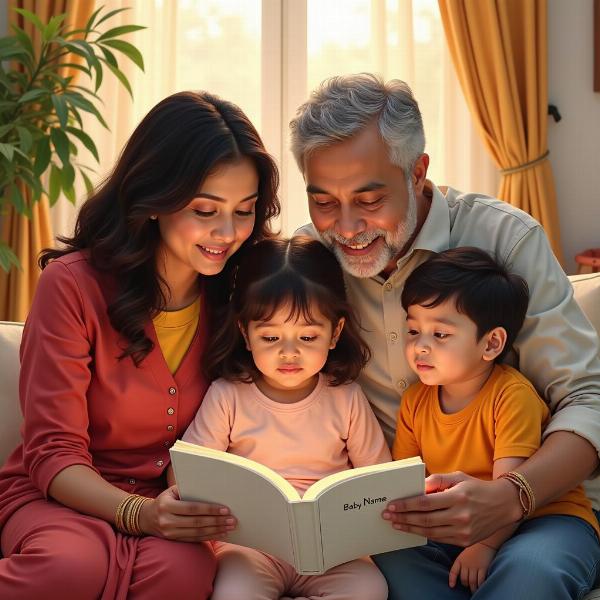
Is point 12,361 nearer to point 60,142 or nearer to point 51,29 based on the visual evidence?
point 60,142

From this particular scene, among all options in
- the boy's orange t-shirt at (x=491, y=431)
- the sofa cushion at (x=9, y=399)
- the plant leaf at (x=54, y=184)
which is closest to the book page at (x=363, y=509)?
the boy's orange t-shirt at (x=491, y=431)

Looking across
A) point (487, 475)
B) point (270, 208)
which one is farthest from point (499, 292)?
point (270, 208)

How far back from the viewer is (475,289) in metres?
1.98

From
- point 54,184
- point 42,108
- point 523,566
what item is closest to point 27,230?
point 54,184

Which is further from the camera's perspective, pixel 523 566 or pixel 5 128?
pixel 5 128

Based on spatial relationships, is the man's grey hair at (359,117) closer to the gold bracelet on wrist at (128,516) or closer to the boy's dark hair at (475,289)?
the boy's dark hair at (475,289)

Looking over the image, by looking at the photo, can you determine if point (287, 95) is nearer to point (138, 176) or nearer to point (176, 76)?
point (176, 76)

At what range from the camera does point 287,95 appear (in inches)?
179

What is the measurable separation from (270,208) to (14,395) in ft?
2.45

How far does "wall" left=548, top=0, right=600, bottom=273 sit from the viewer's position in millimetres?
4535

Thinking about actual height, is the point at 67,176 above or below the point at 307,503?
above

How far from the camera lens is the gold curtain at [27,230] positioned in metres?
4.09

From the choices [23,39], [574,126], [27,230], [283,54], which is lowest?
[27,230]

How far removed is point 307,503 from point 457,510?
298mm
